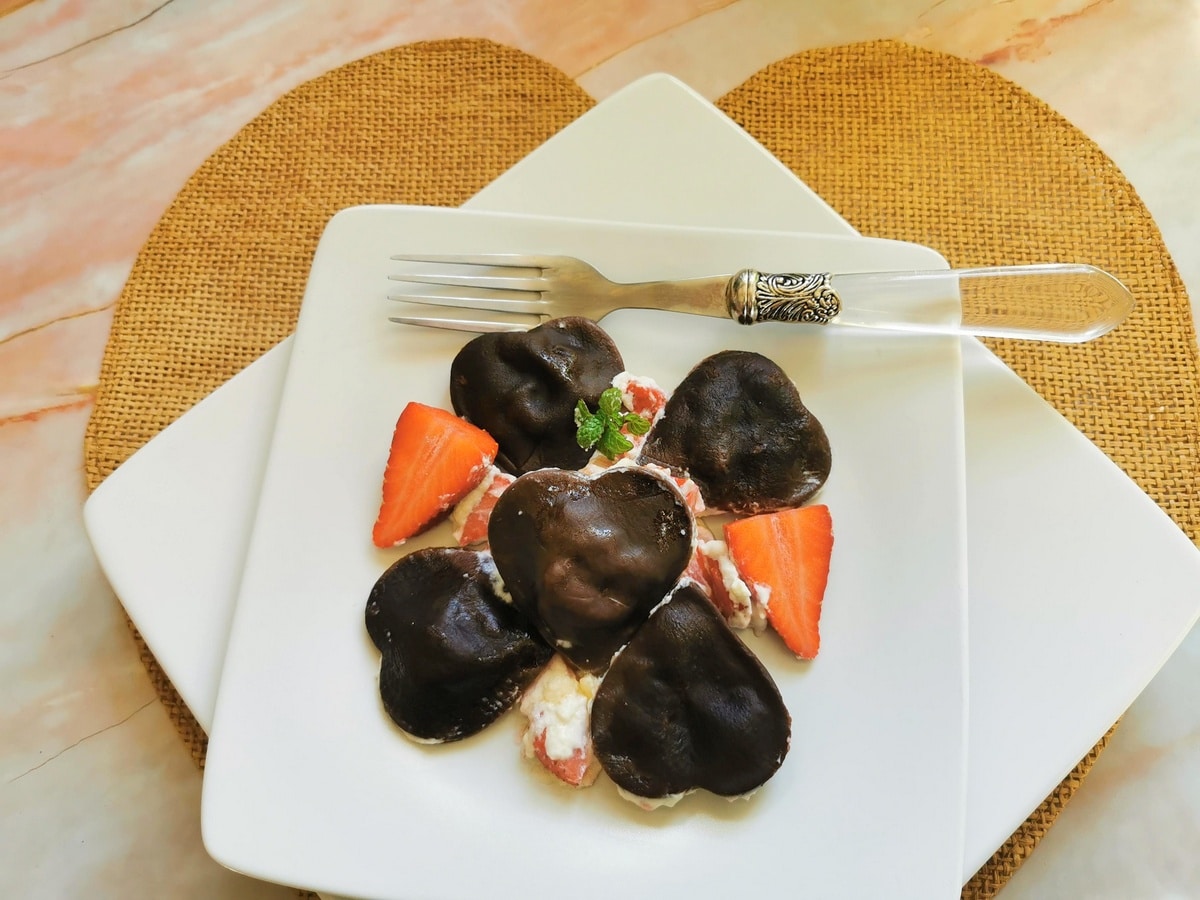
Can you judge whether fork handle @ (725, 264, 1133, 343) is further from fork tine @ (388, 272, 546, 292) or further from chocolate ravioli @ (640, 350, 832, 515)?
fork tine @ (388, 272, 546, 292)

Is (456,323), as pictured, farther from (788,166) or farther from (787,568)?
(788,166)

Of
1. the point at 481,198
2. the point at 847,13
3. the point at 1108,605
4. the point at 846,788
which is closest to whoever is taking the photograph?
the point at 846,788

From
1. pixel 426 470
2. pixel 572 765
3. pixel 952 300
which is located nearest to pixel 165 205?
pixel 426 470

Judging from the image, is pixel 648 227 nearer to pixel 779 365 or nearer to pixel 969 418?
pixel 779 365

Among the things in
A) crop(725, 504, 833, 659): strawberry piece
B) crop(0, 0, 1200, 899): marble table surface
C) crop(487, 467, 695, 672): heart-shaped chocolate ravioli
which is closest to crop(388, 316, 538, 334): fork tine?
crop(487, 467, 695, 672): heart-shaped chocolate ravioli

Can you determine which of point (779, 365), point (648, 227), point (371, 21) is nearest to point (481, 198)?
point (648, 227)
